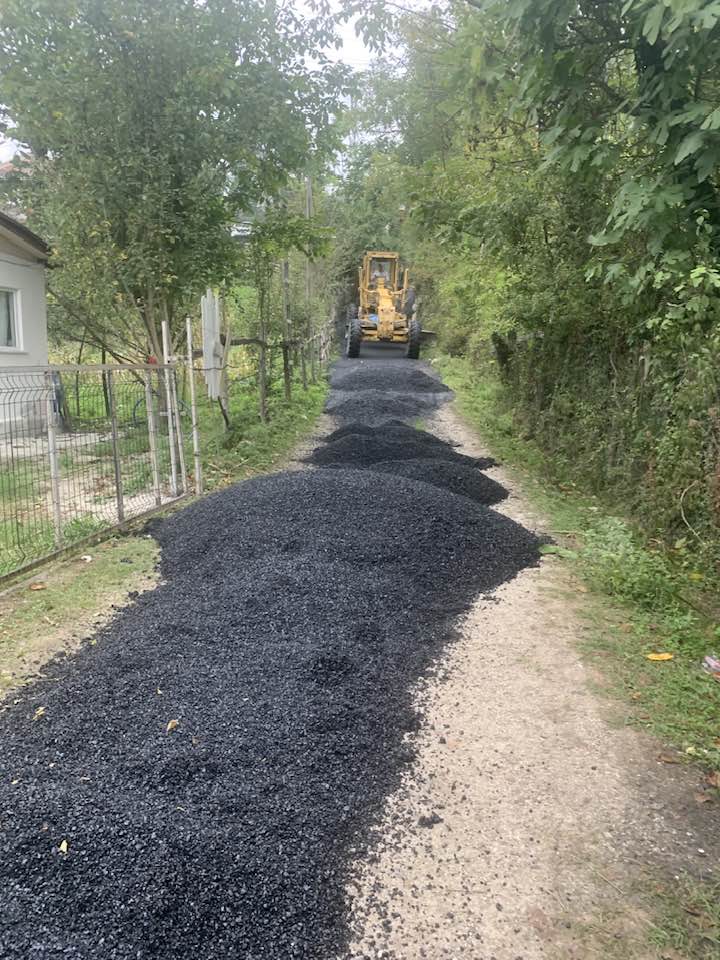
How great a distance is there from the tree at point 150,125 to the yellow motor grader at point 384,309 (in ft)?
46.1

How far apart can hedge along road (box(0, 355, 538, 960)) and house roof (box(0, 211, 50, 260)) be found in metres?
7.57

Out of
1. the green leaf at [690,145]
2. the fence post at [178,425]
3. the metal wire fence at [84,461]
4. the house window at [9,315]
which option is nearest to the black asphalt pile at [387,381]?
the house window at [9,315]

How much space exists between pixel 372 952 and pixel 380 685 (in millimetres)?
1518

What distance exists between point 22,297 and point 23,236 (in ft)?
3.49

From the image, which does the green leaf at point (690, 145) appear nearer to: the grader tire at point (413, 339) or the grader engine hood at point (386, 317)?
the grader tire at point (413, 339)

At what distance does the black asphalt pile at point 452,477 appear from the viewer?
7.57m

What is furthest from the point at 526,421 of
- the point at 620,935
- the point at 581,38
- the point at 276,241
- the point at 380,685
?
the point at 620,935

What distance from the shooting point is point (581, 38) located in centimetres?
432

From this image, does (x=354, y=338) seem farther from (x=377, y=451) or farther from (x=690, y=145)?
(x=690, y=145)

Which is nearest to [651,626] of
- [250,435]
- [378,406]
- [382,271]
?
[250,435]

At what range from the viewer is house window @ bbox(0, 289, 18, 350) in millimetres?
11875

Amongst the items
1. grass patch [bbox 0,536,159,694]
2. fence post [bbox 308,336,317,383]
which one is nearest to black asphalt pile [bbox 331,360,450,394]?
fence post [bbox 308,336,317,383]

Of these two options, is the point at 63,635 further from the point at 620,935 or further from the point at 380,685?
the point at 620,935

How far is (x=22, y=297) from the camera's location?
1202 cm
